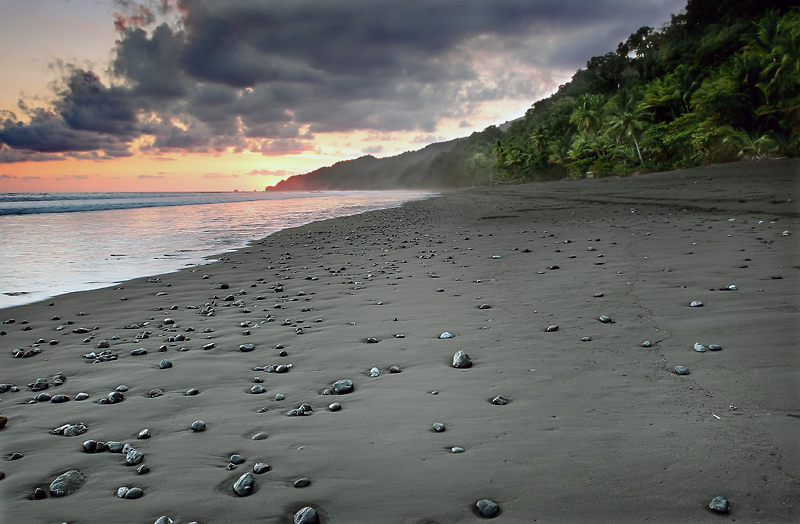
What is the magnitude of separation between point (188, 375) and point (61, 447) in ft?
4.53

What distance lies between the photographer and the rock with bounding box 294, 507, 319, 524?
2219 mm

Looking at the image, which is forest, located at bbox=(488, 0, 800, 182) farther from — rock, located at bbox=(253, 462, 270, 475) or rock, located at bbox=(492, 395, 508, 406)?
rock, located at bbox=(253, 462, 270, 475)

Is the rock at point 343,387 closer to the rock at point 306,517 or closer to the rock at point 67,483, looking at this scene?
the rock at point 306,517

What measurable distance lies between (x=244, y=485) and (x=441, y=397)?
5.37 feet

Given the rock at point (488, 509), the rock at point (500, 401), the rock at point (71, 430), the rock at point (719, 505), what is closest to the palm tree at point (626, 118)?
the rock at point (500, 401)

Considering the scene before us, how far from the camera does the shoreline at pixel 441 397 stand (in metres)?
2.37

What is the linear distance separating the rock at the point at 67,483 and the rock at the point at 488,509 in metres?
2.28

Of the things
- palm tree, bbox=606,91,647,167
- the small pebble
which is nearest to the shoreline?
the small pebble

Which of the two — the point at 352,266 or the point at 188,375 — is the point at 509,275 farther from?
the point at 188,375

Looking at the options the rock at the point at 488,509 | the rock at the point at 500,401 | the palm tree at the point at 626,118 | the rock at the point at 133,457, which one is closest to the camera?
the rock at the point at 488,509

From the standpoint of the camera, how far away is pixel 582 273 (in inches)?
305

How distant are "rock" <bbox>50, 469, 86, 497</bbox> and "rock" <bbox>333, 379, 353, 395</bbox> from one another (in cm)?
181

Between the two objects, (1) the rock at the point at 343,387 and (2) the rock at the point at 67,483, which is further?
(1) the rock at the point at 343,387

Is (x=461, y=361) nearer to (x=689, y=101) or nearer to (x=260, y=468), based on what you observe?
(x=260, y=468)
